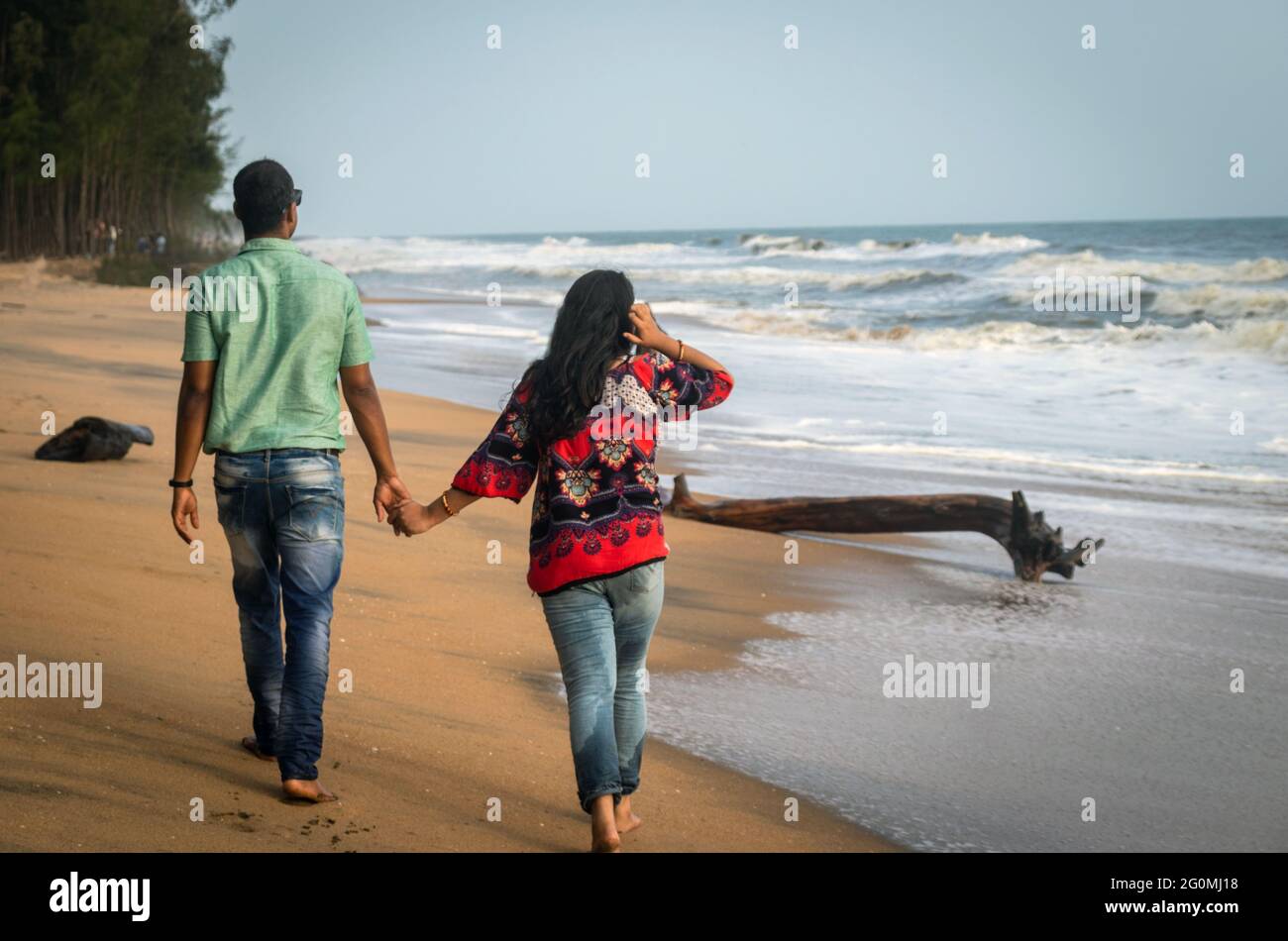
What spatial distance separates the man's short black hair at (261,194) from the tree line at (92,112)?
32108mm

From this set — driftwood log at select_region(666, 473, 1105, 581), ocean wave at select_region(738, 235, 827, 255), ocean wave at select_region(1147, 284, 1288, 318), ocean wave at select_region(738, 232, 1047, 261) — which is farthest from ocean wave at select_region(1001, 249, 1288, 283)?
driftwood log at select_region(666, 473, 1105, 581)

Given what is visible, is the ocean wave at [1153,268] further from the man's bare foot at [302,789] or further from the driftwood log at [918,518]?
the man's bare foot at [302,789]

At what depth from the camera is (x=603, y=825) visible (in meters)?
3.58

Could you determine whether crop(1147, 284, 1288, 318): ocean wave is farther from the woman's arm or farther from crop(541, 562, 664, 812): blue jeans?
crop(541, 562, 664, 812): blue jeans

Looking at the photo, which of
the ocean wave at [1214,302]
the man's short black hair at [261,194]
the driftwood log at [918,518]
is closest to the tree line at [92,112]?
the ocean wave at [1214,302]

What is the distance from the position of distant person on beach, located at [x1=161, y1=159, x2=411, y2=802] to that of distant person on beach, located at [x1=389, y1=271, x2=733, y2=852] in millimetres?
432

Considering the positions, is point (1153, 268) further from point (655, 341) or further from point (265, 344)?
point (265, 344)

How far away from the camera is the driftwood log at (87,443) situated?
8406mm
